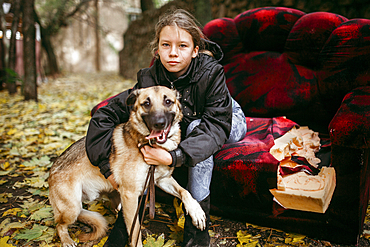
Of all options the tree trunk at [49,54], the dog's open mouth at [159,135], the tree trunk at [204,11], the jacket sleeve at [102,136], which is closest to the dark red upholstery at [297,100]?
the dog's open mouth at [159,135]

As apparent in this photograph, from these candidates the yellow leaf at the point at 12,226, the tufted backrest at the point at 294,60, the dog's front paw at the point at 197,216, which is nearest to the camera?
the dog's front paw at the point at 197,216

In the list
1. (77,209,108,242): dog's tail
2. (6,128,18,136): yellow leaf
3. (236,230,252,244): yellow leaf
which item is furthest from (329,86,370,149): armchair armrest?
(6,128,18,136): yellow leaf

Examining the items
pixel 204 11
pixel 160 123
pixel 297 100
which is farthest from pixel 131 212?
pixel 204 11

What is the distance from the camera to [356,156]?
1687 mm

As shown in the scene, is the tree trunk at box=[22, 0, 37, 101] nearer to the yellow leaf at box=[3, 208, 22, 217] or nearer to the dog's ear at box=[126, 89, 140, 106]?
the yellow leaf at box=[3, 208, 22, 217]

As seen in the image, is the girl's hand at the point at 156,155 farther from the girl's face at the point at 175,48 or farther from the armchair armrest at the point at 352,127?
the armchair armrest at the point at 352,127

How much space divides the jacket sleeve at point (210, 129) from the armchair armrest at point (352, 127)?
0.73 meters

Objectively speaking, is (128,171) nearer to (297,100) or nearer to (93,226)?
(93,226)

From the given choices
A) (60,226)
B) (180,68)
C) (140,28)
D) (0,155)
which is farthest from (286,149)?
(140,28)

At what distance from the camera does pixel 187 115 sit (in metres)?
2.01

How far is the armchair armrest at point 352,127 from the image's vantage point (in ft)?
5.33

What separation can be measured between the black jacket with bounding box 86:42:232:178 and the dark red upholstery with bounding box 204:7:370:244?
1.09 feet

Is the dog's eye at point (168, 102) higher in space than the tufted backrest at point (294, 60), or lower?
lower

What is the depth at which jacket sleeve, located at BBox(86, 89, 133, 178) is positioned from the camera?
178 cm
